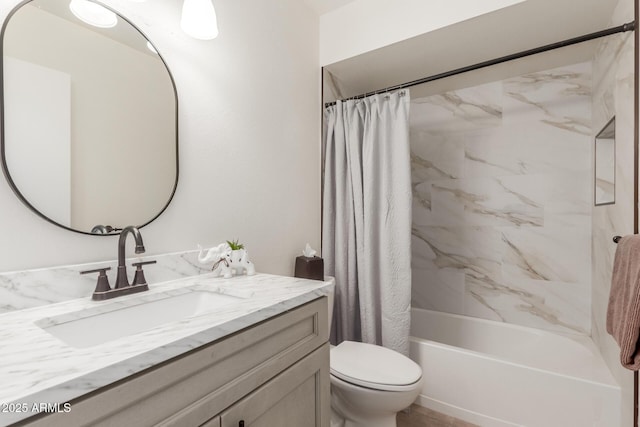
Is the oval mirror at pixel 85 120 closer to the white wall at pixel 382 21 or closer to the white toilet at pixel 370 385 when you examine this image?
the white toilet at pixel 370 385

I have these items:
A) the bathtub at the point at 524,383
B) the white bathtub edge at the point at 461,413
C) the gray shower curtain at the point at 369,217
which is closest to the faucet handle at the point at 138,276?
the gray shower curtain at the point at 369,217

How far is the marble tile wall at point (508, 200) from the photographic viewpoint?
84.3 inches

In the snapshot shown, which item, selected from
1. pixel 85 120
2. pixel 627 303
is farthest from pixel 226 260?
pixel 627 303

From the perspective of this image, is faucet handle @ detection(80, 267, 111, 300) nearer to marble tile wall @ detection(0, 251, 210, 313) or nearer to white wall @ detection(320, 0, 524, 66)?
marble tile wall @ detection(0, 251, 210, 313)

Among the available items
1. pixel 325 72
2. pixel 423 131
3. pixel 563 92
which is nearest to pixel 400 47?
pixel 325 72


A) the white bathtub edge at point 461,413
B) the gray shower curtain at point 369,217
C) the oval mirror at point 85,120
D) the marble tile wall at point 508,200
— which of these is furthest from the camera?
the marble tile wall at point 508,200

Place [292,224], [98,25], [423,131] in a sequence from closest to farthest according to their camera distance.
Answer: [98,25] < [292,224] < [423,131]

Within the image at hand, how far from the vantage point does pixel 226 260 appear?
1315mm

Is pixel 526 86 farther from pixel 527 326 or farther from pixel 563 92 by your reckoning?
pixel 527 326

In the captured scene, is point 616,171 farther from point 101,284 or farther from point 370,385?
point 101,284

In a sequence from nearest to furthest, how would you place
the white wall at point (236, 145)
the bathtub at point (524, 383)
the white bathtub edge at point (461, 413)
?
the white wall at point (236, 145) < the bathtub at point (524, 383) < the white bathtub edge at point (461, 413)

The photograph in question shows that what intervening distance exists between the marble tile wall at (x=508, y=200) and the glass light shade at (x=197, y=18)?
1987 millimetres

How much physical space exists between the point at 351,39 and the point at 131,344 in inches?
82.8

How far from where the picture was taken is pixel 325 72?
2229mm
